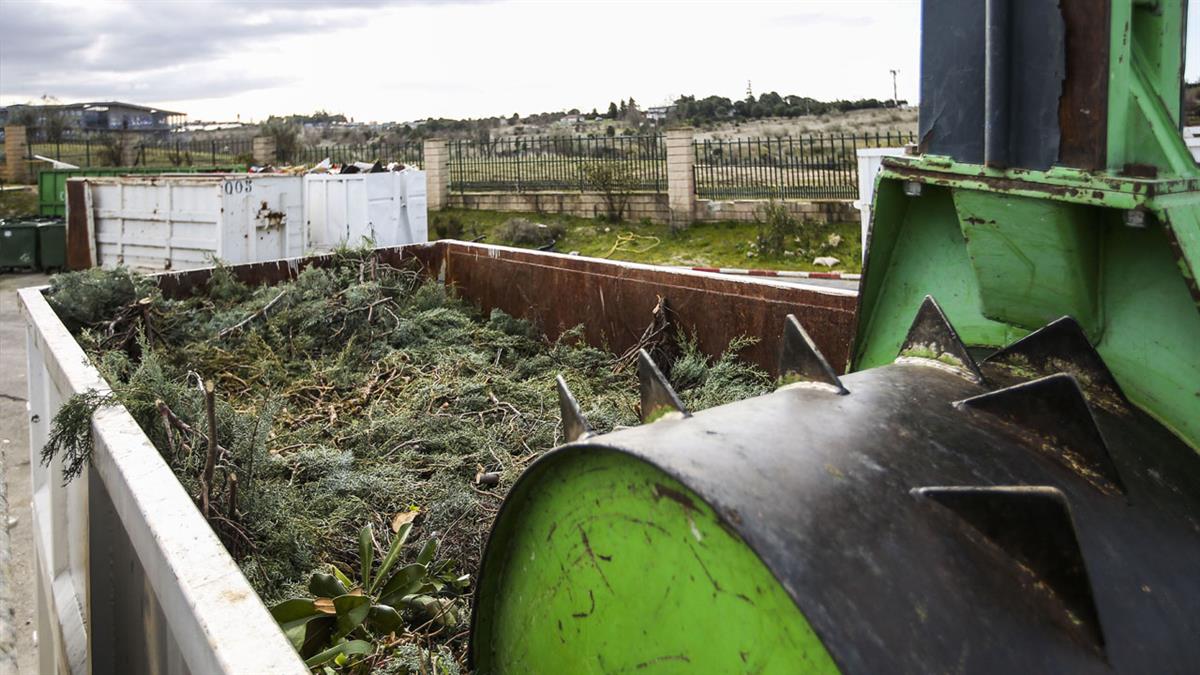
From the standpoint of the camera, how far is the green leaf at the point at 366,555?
289cm

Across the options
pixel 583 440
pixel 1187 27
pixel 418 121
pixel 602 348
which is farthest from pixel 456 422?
pixel 418 121

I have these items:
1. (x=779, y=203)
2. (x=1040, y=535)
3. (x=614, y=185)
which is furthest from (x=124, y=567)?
(x=614, y=185)

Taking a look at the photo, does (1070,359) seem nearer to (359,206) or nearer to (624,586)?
(624,586)

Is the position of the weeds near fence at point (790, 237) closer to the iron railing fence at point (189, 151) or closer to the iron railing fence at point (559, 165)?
the iron railing fence at point (559, 165)

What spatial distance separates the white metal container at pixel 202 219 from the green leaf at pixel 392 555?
341 inches

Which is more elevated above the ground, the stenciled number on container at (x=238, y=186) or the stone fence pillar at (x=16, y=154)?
the stone fence pillar at (x=16, y=154)

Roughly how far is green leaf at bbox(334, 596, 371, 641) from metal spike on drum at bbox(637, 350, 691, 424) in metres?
1.12

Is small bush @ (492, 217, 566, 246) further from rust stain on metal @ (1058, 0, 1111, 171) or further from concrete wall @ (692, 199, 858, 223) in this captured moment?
rust stain on metal @ (1058, 0, 1111, 171)

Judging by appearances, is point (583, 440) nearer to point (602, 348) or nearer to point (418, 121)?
point (602, 348)

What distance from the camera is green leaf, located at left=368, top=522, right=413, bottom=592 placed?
113 inches

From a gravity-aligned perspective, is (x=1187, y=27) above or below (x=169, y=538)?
above

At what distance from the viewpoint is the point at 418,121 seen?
2356 inches

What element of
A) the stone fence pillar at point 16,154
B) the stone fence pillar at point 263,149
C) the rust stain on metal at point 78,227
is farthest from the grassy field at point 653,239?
the stone fence pillar at point 16,154

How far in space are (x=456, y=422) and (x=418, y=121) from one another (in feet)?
191
